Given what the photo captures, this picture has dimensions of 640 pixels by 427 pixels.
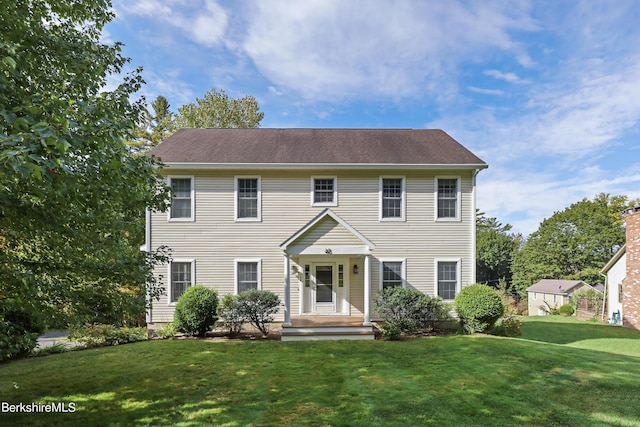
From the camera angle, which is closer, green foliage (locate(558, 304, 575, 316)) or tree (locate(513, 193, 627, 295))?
green foliage (locate(558, 304, 575, 316))

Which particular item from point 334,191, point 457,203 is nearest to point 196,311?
point 334,191

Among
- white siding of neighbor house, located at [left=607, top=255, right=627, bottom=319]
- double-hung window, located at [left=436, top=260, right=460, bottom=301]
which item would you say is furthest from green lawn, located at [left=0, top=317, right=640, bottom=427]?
white siding of neighbor house, located at [left=607, top=255, right=627, bottom=319]

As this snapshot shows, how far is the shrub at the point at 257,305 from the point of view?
10.8m

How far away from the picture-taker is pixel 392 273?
1238 centimetres

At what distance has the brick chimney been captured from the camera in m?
17.8

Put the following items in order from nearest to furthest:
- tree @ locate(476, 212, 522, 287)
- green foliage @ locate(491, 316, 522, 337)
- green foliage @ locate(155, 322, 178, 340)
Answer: green foliage @ locate(155, 322, 178, 340) < green foliage @ locate(491, 316, 522, 337) < tree @ locate(476, 212, 522, 287)

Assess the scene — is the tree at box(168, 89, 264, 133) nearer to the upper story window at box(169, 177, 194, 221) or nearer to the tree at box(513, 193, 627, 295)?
the upper story window at box(169, 177, 194, 221)

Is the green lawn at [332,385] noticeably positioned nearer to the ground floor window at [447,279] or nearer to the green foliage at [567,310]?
the ground floor window at [447,279]

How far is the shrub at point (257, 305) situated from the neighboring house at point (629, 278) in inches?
808

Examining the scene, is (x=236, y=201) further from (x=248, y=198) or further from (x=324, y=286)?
(x=324, y=286)

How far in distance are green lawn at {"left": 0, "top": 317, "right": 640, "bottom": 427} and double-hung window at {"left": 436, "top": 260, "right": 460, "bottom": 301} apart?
8.66 ft

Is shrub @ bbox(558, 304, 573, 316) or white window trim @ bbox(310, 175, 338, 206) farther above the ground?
white window trim @ bbox(310, 175, 338, 206)

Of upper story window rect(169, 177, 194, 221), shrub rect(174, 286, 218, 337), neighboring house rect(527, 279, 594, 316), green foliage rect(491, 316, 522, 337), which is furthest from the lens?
neighboring house rect(527, 279, 594, 316)

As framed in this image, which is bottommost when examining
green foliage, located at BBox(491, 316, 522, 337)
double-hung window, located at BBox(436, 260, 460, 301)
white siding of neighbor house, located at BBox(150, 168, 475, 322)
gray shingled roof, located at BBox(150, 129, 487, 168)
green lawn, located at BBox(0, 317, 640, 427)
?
green foliage, located at BBox(491, 316, 522, 337)
